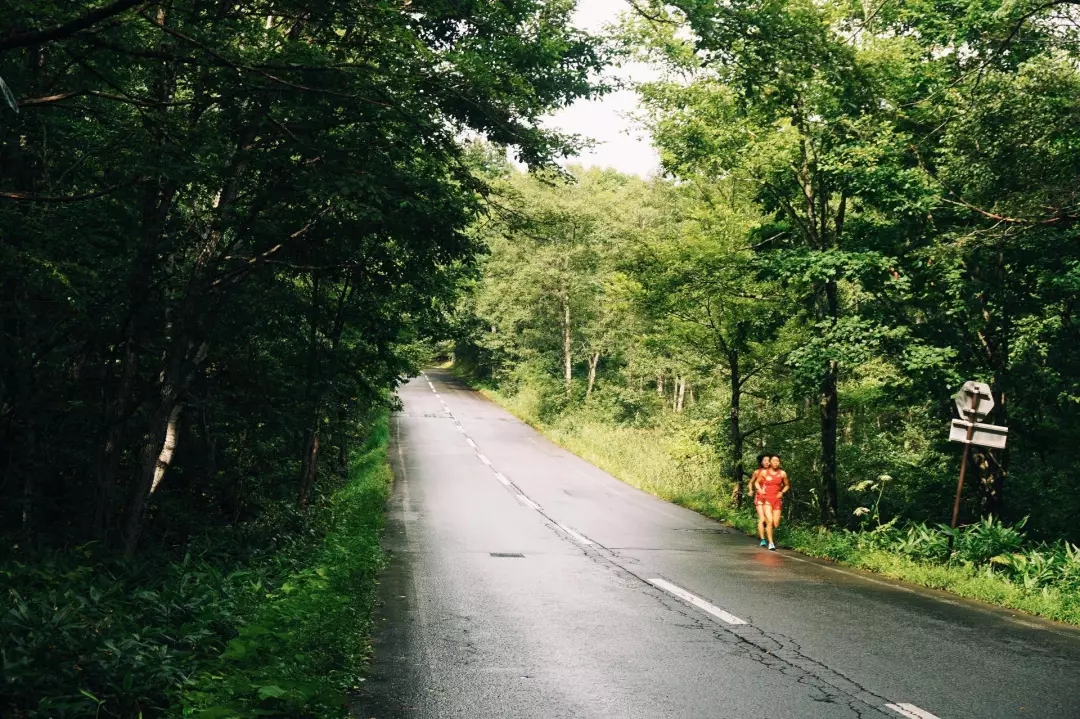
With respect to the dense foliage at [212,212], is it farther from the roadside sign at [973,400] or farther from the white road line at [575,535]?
the roadside sign at [973,400]

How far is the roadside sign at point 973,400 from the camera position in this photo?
10.8 m

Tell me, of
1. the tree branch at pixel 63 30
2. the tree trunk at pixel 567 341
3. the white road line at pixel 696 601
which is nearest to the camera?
the tree branch at pixel 63 30

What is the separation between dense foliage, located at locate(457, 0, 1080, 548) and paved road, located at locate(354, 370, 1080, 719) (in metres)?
4.09

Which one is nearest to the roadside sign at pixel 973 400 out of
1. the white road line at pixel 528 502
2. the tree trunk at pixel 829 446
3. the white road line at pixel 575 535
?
the tree trunk at pixel 829 446

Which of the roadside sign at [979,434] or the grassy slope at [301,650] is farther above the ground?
the roadside sign at [979,434]

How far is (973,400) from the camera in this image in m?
10.9

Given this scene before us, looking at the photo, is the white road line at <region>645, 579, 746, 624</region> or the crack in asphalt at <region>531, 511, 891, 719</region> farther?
the white road line at <region>645, 579, 746, 624</region>

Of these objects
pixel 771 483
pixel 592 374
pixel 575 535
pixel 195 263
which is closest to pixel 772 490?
pixel 771 483

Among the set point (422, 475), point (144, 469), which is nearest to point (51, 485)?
point (144, 469)

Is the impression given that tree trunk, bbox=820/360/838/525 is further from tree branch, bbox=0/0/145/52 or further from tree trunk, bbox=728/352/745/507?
tree branch, bbox=0/0/145/52

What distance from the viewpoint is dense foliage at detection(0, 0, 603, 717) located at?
5.93 meters

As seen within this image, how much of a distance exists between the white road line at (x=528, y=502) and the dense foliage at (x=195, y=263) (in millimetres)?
5280

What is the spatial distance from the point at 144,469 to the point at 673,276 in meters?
11.8

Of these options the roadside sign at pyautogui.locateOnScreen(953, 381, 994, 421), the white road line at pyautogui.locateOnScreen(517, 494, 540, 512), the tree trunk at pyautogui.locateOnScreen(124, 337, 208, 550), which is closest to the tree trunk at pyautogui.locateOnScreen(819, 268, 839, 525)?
the roadside sign at pyautogui.locateOnScreen(953, 381, 994, 421)
